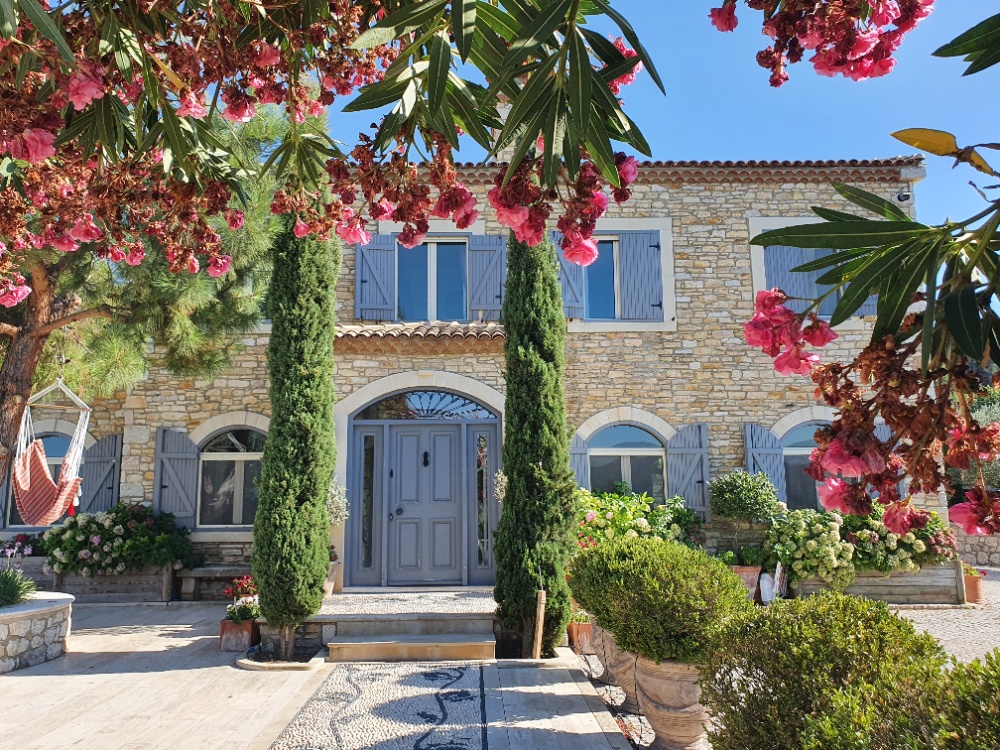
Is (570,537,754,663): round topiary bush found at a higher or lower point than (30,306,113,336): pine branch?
lower

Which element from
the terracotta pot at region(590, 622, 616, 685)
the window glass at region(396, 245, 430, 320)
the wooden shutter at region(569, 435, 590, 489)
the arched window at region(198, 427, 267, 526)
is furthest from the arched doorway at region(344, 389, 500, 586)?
the terracotta pot at region(590, 622, 616, 685)

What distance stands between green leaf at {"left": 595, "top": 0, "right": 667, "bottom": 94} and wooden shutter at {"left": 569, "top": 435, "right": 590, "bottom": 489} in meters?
7.71

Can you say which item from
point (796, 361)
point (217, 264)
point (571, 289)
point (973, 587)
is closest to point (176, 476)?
point (571, 289)

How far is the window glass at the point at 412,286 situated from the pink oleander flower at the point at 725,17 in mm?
7976

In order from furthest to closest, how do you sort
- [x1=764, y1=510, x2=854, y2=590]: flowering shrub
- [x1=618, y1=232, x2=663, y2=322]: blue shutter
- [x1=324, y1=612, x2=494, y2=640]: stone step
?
1. [x1=618, y1=232, x2=663, y2=322]: blue shutter
2. [x1=764, y1=510, x2=854, y2=590]: flowering shrub
3. [x1=324, y1=612, x2=494, y2=640]: stone step

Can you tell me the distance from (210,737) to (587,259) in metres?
4.21

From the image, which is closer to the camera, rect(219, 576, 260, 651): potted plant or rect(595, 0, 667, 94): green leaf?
rect(595, 0, 667, 94): green leaf

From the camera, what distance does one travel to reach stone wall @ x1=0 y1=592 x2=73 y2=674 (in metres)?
6.18

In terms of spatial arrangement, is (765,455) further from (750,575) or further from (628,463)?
(628,463)

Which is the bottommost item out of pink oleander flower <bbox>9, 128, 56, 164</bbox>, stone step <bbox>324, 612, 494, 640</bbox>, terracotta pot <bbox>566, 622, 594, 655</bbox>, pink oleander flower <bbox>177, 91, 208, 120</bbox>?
terracotta pot <bbox>566, 622, 594, 655</bbox>

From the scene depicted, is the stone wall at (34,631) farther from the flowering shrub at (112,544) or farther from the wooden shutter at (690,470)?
the wooden shutter at (690,470)

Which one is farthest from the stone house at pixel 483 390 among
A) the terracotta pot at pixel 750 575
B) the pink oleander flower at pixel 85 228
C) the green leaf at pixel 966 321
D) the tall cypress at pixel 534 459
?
the green leaf at pixel 966 321

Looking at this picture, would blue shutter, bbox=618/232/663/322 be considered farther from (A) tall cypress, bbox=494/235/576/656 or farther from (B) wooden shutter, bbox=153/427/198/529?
(B) wooden shutter, bbox=153/427/198/529

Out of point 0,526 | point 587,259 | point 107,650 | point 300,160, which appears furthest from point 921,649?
point 0,526
